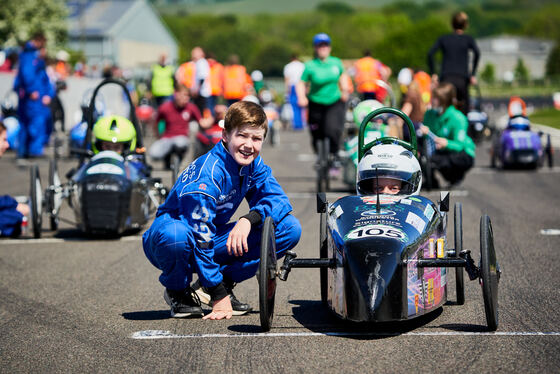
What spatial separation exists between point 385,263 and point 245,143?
119cm

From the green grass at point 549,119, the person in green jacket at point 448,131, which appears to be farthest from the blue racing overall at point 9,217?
the green grass at point 549,119

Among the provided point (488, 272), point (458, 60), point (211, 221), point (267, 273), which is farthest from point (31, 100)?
point (488, 272)

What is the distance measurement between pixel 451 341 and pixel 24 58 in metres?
15.1

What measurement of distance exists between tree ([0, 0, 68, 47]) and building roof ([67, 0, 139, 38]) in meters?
43.3

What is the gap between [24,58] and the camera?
62.7 ft

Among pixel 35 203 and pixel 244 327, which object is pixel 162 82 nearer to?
pixel 35 203

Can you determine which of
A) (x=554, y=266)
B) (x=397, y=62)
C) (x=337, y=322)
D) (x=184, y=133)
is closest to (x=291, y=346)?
(x=337, y=322)

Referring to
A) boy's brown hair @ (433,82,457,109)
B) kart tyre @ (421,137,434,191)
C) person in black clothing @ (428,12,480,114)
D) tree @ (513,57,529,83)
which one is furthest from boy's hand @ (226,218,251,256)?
tree @ (513,57,529,83)

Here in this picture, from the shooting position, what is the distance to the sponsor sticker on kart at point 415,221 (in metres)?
5.98

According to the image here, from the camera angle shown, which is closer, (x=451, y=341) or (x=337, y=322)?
(x=451, y=341)

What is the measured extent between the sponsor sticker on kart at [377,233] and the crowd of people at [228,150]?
0.56 m

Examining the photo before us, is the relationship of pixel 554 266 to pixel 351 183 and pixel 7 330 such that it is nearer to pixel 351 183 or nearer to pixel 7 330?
pixel 7 330

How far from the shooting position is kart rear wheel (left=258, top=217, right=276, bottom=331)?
5.57 metres

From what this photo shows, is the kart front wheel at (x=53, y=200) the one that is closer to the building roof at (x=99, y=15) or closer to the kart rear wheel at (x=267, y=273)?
the kart rear wheel at (x=267, y=273)
